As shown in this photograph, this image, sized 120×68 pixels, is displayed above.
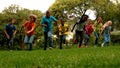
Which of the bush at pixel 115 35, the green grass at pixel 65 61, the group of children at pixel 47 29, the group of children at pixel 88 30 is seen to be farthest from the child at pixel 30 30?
the green grass at pixel 65 61

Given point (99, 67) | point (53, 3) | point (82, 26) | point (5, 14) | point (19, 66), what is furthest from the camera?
point (53, 3)

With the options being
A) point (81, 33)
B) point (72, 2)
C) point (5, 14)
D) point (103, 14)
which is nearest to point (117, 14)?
point (103, 14)

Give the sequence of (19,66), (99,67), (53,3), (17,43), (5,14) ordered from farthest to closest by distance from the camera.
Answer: (53,3) → (5,14) → (17,43) → (19,66) → (99,67)

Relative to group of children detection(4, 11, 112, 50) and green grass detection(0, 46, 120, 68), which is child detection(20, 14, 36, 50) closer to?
group of children detection(4, 11, 112, 50)

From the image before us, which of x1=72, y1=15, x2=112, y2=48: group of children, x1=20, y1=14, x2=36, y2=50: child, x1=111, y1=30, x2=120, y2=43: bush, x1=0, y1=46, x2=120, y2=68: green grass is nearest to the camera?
x1=0, y1=46, x2=120, y2=68: green grass

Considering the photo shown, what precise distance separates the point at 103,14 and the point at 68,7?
24.9ft

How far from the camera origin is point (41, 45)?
49.9 metres

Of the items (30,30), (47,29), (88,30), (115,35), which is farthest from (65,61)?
(88,30)

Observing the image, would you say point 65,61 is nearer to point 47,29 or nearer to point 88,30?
point 47,29

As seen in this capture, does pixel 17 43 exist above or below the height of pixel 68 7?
below

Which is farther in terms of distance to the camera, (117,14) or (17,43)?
(117,14)

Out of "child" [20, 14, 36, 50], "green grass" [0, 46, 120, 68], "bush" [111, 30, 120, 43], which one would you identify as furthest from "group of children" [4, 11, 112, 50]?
"green grass" [0, 46, 120, 68]

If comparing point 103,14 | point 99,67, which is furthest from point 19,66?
point 103,14

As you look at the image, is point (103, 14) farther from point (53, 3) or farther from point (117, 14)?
point (53, 3)
